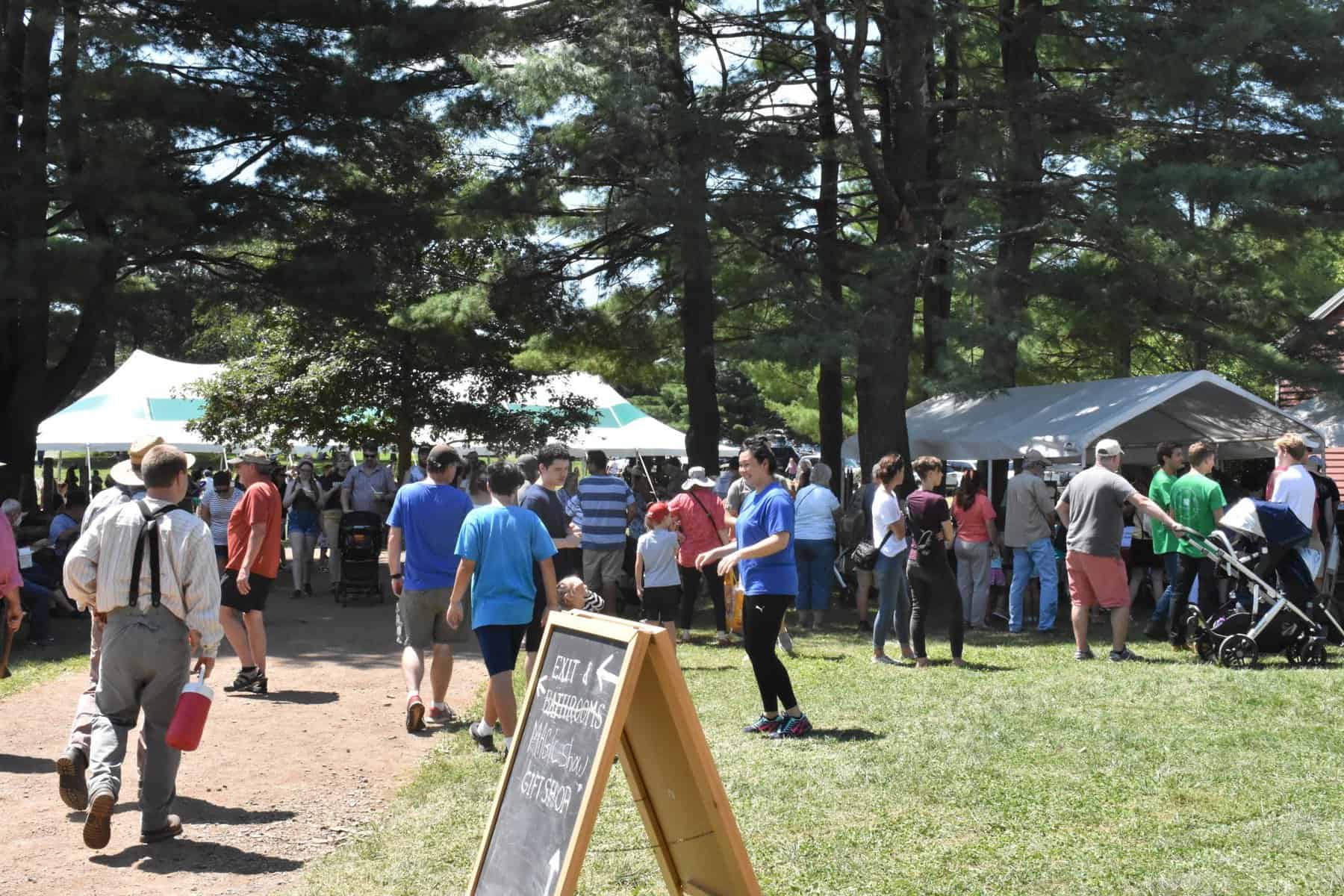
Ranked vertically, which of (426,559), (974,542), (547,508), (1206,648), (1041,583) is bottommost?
(1206,648)

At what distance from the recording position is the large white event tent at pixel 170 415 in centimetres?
2036

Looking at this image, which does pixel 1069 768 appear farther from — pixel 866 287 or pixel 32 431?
pixel 32 431

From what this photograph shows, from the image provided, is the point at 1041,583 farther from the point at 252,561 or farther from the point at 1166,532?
the point at 252,561

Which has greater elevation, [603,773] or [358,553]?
[603,773]

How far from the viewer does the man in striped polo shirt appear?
37.5 feet

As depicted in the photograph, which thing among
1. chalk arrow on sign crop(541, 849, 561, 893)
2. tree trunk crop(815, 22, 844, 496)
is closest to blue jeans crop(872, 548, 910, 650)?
tree trunk crop(815, 22, 844, 496)

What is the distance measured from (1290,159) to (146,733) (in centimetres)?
1340

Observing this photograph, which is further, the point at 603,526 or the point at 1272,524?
the point at 603,526

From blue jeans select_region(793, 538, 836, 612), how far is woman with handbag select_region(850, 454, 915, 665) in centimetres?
243

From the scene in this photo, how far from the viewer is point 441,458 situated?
25.8 feet

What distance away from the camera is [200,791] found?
6539 millimetres

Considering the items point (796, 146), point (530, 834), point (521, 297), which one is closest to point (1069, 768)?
point (530, 834)

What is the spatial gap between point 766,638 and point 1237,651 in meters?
4.52

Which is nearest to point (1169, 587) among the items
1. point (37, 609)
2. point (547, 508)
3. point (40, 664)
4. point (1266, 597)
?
point (1266, 597)
